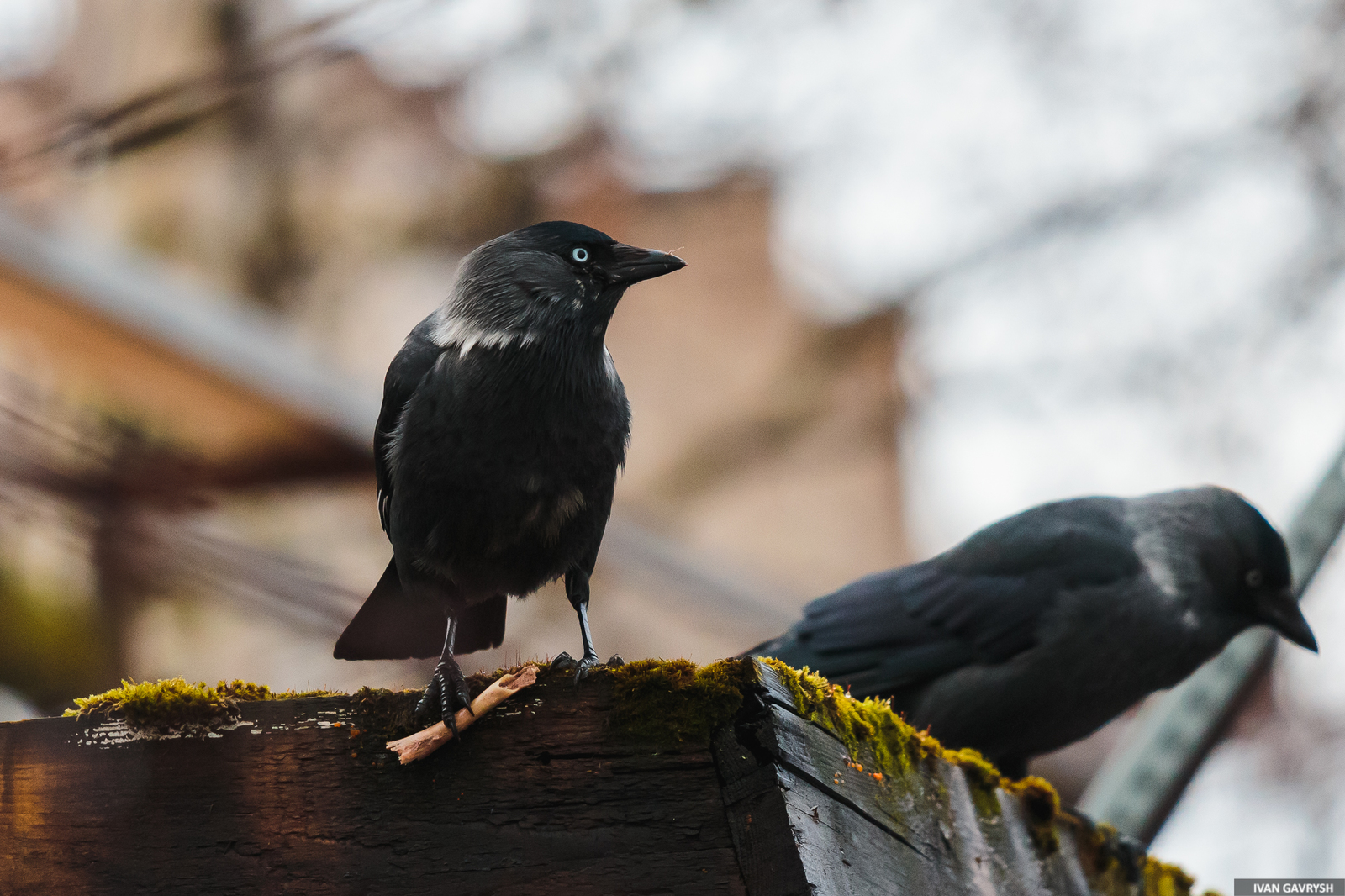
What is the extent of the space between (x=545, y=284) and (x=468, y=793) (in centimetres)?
144

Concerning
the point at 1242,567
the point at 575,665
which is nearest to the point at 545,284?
the point at 575,665

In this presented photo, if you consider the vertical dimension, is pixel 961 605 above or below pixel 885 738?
above

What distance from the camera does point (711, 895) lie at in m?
1.52

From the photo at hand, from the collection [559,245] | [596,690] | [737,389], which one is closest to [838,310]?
[737,389]

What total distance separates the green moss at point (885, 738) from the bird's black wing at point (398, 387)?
1.26 metres

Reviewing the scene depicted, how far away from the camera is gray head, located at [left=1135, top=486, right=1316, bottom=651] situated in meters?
4.02

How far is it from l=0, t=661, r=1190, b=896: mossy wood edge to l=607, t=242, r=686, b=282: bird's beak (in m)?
1.27

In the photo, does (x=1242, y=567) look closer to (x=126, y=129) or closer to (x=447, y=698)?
(x=447, y=698)

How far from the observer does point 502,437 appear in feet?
8.20

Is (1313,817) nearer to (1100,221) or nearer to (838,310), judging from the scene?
(1100,221)

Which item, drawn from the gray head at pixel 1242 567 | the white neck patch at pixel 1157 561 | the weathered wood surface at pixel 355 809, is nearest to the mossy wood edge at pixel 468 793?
the weathered wood surface at pixel 355 809

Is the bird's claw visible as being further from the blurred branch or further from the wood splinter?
the blurred branch

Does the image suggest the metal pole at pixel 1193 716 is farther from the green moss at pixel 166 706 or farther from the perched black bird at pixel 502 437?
the green moss at pixel 166 706

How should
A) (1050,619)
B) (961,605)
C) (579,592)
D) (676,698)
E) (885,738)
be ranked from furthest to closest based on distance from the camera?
(961,605), (1050,619), (579,592), (885,738), (676,698)
